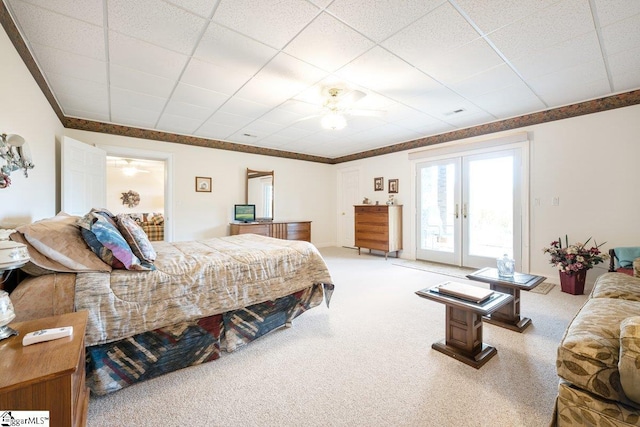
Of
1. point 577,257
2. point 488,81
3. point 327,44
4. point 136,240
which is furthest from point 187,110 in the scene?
point 577,257

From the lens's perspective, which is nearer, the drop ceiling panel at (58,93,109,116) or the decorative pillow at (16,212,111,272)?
the decorative pillow at (16,212,111,272)

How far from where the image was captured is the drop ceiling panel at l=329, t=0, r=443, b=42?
1794 mm

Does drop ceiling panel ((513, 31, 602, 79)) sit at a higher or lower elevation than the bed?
higher

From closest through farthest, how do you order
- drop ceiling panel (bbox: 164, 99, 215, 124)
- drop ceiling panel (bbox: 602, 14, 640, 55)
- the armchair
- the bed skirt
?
the bed skirt
drop ceiling panel (bbox: 602, 14, 640, 55)
the armchair
drop ceiling panel (bbox: 164, 99, 215, 124)

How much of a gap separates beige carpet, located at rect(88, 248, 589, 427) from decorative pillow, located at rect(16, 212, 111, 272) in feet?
2.60

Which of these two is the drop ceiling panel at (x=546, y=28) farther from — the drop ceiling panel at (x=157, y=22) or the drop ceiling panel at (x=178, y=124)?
the drop ceiling panel at (x=178, y=124)

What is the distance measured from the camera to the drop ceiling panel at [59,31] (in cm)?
187

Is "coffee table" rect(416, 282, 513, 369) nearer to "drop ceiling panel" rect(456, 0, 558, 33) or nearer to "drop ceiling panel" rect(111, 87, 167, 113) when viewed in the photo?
"drop ceiling panel" rect(456, 0, 558, 33)

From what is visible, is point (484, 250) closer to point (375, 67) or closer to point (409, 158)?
point (409, 158)

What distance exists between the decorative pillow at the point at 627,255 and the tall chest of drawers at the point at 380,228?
3195mm

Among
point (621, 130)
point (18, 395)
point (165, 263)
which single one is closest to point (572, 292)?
point (621, 130)

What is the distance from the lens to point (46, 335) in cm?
106

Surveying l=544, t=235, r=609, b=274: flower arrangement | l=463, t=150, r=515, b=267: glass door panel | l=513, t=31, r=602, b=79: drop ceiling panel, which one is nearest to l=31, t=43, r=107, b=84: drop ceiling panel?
l=513, t=31, r=602, b=79: drop ceiling panel

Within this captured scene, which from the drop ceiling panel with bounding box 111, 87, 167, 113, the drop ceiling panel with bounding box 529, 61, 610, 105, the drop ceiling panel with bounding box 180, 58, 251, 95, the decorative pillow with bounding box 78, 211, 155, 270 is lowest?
the decorative pillow with bounding box 78, 211, 155, 270
